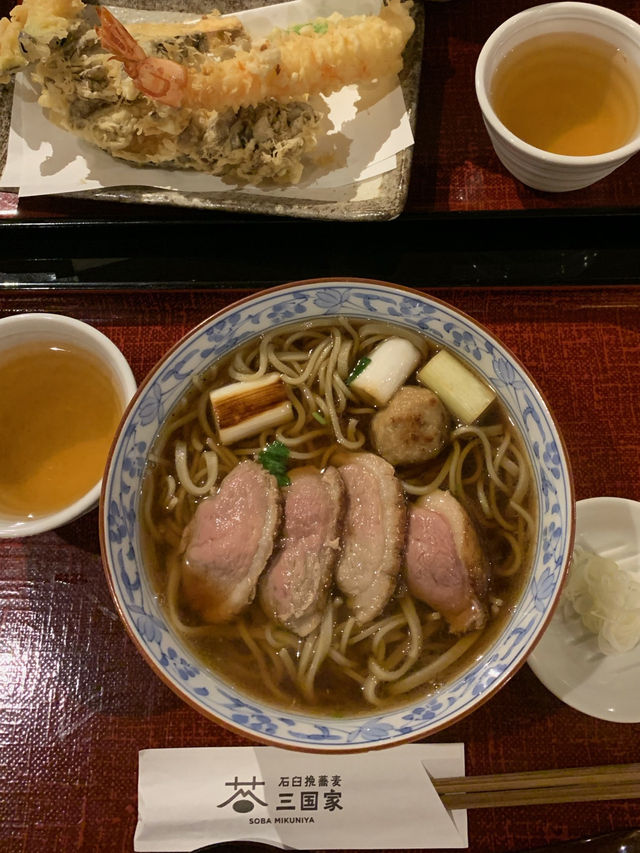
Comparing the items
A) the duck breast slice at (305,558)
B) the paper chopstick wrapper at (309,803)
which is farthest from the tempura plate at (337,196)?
the paper chopstick wrapper at (309,803)

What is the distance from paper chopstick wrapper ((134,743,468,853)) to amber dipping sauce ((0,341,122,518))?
0.78 metres

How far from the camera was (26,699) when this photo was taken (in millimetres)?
1746

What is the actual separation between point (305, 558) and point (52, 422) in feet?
2.63

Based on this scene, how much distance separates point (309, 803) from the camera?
5.20 ft

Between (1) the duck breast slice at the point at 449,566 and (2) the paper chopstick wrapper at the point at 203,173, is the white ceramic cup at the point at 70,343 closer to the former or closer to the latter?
(2) the paper chopstick wrapper at the point at 203,173

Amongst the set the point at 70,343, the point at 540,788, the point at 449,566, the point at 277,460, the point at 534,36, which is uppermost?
the point at 534,36

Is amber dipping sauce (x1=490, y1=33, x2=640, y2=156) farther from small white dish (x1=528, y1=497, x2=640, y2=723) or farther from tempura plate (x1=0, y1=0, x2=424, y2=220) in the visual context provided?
small white dish (x1=528, y1=497, x2=640, y2=723)

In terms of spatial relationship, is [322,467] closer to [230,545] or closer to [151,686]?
[230,545]

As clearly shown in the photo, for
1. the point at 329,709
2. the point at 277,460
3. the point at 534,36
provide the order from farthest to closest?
the point at 534,36 → the point at 277,460 → the point at 329,709

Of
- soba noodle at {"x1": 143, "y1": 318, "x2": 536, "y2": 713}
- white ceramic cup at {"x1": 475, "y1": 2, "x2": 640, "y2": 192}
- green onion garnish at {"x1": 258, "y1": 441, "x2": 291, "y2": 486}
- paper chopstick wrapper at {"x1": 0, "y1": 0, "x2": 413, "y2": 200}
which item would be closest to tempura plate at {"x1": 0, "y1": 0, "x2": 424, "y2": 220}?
paper chopstick wrapper at {"x1": 0, "y1": 0, "x2": 413, "y2": 200}

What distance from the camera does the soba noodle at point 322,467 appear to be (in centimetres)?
162

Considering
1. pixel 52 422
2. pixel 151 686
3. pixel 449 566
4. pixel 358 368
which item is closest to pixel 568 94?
pixel 358 368

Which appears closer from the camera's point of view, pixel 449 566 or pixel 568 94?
pixel 449 566

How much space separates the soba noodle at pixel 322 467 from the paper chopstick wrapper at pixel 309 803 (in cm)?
18
